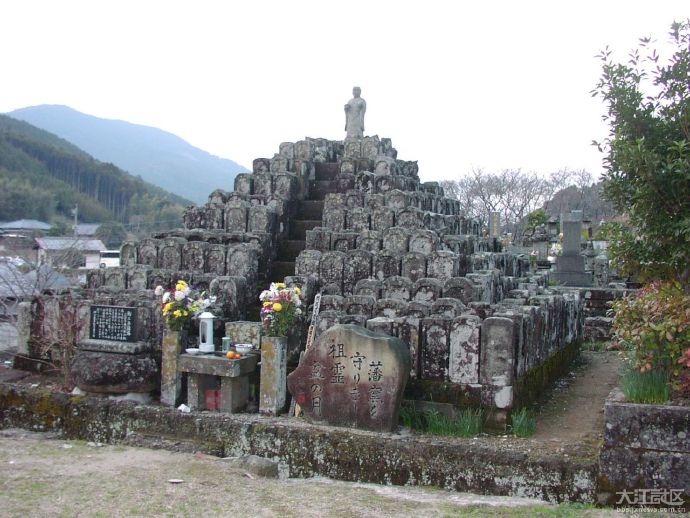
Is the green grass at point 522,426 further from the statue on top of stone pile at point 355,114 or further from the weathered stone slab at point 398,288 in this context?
the statue on top of stone pile at point 355,114

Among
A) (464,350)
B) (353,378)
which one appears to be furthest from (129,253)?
(464,350)

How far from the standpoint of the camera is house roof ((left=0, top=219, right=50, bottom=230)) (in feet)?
185

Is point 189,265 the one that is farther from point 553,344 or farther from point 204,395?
point 553,344

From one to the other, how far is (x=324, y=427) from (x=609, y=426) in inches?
119

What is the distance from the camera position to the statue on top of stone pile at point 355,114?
15.3m

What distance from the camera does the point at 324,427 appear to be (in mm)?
7191

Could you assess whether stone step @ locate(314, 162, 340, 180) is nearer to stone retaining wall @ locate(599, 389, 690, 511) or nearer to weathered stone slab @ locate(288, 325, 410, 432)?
weathered stone slab @ locate(288, 325, 410, 432)

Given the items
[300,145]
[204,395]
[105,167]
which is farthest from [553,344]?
[105,167]

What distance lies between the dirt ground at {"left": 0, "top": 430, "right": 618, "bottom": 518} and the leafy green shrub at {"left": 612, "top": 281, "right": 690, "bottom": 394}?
4.91ft

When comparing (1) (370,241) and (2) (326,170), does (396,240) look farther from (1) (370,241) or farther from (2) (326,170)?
(2) (326,170)

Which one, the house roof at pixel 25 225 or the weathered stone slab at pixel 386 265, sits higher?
the house roof at pixel 25 225

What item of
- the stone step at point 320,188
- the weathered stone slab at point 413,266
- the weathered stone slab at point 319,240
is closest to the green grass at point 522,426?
the weathered stone slab at point 413,266

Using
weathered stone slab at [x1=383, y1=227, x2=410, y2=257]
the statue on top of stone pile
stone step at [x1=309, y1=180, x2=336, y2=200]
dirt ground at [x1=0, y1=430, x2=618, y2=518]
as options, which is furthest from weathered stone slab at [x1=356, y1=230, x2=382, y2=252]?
the statue on top of stone pile

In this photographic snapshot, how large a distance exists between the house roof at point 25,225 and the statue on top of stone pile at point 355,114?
1924 inches
